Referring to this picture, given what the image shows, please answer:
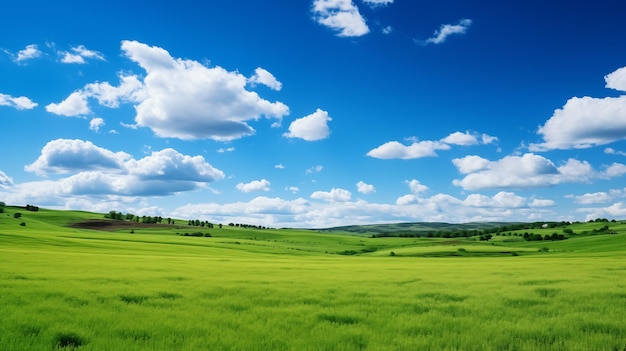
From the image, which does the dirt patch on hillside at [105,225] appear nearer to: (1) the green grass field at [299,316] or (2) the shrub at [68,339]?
(1) the green grass field at [299,316]

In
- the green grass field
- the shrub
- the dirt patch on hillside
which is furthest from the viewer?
the dirt patch on hillside

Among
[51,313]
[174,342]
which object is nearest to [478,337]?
[174,342]

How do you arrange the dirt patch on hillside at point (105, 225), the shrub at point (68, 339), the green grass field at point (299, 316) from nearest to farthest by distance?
the shrub at point (68, 339)
the green grass field at point (299, 316)
the dirt patch on hillside at point (105, 225)

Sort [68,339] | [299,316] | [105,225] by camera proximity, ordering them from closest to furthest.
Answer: [68,339] → [299,316] → [105,225]

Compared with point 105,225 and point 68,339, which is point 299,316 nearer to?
point 68,339

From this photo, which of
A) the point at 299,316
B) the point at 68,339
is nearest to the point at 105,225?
the point at 299,316

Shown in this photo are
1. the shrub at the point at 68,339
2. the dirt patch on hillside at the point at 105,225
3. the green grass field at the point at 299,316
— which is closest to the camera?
the shrub at the point at 68,339

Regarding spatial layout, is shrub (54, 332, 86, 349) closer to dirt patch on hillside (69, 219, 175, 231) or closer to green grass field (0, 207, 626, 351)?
green grass field (0, 207, 626, 351)

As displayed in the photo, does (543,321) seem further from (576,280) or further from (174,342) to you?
(576,280)

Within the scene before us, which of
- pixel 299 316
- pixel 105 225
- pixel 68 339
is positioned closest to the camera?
pixel 68 339

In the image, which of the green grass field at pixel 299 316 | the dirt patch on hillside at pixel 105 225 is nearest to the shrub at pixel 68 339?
the green grass field at pixel 299 316

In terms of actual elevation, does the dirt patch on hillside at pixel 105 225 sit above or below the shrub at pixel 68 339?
below

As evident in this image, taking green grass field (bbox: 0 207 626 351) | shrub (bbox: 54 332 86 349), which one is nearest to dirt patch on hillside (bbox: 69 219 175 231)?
green grass field (bbox: 0 207 626 351)

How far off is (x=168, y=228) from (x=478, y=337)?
178 m
